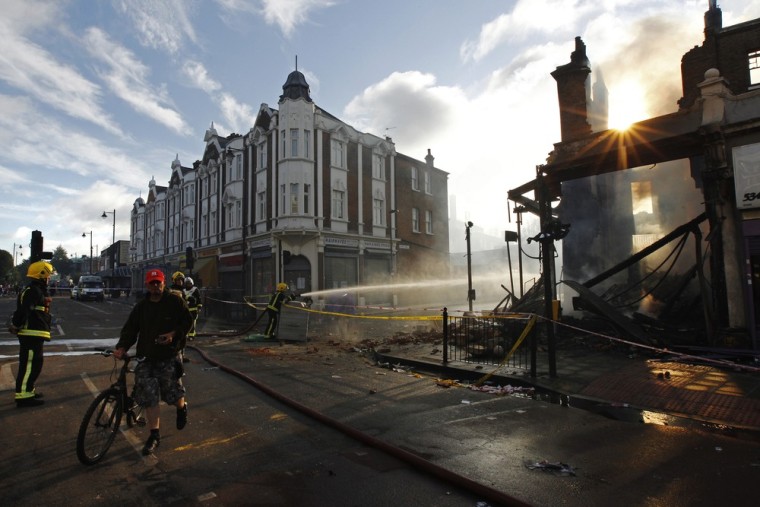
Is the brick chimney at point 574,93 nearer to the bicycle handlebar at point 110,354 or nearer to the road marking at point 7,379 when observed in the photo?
the bicycle handlebar at point 110,354

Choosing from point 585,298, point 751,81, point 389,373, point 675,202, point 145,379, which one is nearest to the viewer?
point 145,379

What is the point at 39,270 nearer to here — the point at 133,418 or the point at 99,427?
the point at 133,418

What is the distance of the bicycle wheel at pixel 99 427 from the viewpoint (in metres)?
3.88

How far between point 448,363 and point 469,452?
444cm

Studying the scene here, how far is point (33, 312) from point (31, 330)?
9.5 inches

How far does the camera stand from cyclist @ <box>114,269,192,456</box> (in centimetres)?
417

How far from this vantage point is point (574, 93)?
15.8 m

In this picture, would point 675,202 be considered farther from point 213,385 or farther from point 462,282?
point 462,282

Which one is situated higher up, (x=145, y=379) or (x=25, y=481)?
(x=145, y=379)

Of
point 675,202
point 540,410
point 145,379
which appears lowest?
point 540,410

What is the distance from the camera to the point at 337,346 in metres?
11.8

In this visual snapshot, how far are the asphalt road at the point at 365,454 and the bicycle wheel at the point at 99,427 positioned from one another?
0.12m

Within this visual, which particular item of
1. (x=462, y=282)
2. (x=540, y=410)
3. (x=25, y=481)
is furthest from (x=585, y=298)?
(x=462, y=282)

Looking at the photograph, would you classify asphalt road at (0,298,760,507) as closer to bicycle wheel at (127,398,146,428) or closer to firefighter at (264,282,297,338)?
bicycle wheel at (127,398,146,428)
